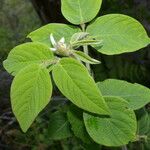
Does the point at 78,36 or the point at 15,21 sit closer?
the point at 78,36

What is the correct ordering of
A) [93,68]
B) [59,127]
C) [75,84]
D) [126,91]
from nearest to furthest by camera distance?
[75,84] → [126,91] → [59,127] → [93,68]

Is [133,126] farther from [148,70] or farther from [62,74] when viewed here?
[148,70]

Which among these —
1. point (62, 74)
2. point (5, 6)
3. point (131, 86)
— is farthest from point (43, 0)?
point (5, 6)

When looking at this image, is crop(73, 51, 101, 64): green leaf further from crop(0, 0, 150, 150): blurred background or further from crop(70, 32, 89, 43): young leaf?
crop(0, 0, 150, 150): blurred background

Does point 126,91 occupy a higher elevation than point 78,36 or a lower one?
lower

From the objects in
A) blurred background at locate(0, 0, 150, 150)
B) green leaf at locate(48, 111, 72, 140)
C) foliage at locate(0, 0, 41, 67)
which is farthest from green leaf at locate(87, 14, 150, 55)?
foliage at locate(0, 0, 41, 67)

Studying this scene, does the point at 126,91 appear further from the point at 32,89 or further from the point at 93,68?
the point at 93,68

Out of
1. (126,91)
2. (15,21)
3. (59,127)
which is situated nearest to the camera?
(126,91)

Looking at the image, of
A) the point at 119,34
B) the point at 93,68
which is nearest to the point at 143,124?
the point at 119,34
